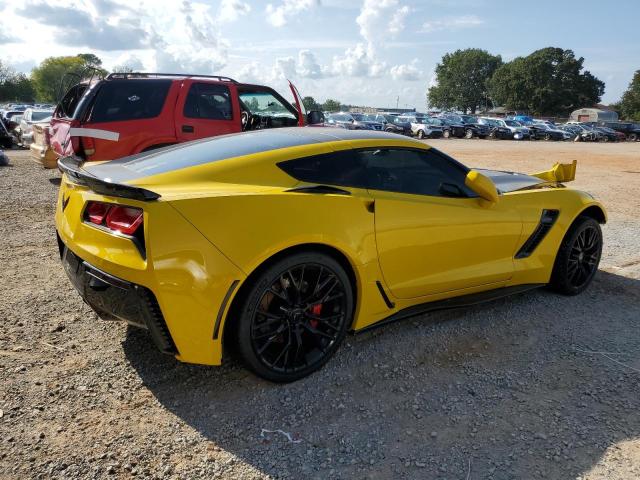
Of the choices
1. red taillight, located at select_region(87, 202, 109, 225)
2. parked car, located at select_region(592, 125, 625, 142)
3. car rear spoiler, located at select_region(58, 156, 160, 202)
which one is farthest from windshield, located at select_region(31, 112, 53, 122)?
parked car, located at select_region(592, 125, 625, 142)

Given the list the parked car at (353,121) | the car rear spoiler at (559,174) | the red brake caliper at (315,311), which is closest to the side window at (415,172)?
the red brake caliper at (315,311)

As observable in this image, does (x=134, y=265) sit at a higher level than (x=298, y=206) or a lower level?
lower

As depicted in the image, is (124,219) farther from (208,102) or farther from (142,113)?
(208,102)

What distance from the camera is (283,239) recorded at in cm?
A: 267

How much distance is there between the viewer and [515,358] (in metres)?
3.29

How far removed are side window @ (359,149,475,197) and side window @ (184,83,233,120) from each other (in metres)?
4.64

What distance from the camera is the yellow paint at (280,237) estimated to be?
8.07 feet

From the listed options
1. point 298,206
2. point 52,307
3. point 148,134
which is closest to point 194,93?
point 148,134

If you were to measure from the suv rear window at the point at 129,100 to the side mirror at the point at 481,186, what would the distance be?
493 cm

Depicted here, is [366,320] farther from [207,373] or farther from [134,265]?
[134,265]

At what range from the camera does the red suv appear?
21.8 feet

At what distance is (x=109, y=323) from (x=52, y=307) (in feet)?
1.85

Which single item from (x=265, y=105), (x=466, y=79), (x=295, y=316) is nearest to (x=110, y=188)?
(x=295, y=316)

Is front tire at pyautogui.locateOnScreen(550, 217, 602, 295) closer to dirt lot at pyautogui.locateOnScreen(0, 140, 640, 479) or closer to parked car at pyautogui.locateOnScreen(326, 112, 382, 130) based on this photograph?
dirt lot at pyautogui.locateOnScreen(0, 140, 640, 479)
